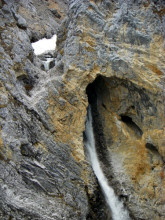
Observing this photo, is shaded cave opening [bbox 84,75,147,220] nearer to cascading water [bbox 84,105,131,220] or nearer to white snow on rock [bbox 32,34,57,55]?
cascading water [bbox 84,105,131,220]

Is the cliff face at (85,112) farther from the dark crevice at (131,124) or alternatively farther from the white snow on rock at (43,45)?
the white snow on rock at (43,45)

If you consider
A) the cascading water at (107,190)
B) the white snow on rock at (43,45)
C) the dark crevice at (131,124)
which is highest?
the white snow on rock at (43,45)

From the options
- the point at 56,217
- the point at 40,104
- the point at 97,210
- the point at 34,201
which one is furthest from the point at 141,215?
the point at 40,104

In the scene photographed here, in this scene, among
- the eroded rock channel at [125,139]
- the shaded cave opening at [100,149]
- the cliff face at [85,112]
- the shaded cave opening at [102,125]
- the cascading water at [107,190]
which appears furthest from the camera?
the eroded rock channel at [125,139]

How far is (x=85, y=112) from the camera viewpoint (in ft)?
35.6

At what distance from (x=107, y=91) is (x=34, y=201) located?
753cm

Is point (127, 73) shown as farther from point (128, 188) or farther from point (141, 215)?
point (141, 215)

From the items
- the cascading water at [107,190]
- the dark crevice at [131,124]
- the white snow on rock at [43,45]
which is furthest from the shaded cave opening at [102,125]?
the white snow on rock at [43,45]

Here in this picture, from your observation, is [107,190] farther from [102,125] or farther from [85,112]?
[85,112]

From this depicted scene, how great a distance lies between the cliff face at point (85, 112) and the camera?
9.17 m

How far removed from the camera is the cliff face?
30.1 ft

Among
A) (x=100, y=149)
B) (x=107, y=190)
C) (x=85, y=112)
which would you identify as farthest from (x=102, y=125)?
(x=107, y=190)

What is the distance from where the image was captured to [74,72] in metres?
10.8

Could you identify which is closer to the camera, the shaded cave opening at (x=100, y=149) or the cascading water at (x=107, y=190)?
the shaded cave opening at (x=100, y=149)
